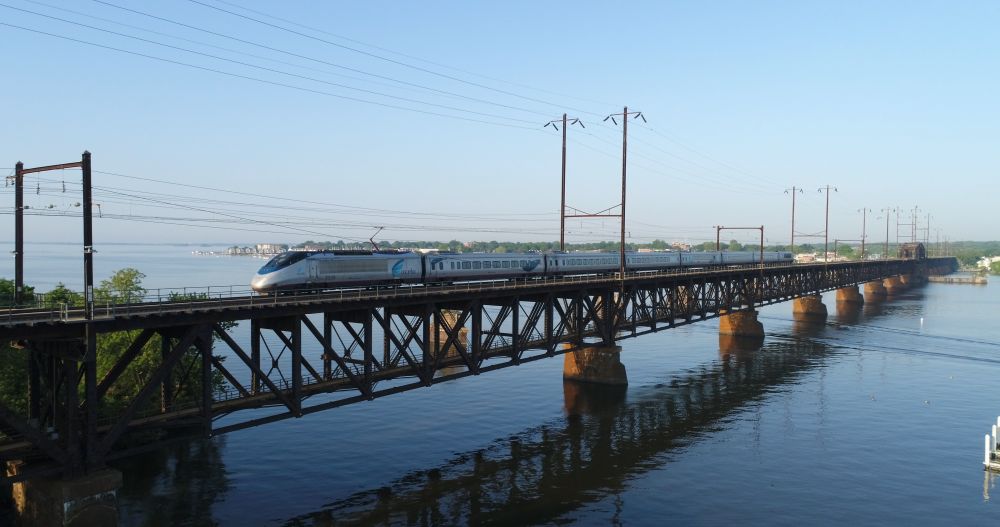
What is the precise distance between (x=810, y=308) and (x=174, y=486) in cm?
13146

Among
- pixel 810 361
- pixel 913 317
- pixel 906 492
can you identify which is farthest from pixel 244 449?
pixel 913 317

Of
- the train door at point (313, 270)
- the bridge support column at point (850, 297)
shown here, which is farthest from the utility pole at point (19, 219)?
the bridge support column at point (850, 297)

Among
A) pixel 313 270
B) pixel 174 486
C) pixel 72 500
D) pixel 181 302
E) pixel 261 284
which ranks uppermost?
pixel 313 270

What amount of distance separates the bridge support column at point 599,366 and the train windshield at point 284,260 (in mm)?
34024

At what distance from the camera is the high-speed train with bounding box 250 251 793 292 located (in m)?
43.2

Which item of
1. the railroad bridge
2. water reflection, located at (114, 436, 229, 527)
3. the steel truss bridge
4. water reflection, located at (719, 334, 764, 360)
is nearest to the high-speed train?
the railroad bridge

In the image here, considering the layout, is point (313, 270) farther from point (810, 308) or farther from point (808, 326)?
point (810, 308)

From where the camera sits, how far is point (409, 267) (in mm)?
51812

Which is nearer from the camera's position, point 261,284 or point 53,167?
point 53,167

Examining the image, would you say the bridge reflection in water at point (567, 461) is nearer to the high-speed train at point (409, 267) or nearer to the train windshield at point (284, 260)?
the high-speed train at point (409, 267)

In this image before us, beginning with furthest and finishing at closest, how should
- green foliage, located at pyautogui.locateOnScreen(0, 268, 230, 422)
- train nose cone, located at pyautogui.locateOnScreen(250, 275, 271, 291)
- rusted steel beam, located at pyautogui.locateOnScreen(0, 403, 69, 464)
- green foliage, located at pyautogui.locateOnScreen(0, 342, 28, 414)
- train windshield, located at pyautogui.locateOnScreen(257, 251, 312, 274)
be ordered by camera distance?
train windshield, located at pyautogui.locateOnScreen(257, 251, 312, 274) < train nose cone, located at pyautogui.locateOnScreen(250, 275, 271, 291) < green foliage, located at pyautogui.locateOnScreen(0, 268, 230, 422) < green foliage, located at pyautogui.locateOnScreen(0, 342, 28, 414) < rusted steel beam, located at pyautogui.locateOnScreen(0, 403, 69, 464)

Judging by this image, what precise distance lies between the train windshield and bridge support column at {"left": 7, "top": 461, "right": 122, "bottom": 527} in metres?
16.3

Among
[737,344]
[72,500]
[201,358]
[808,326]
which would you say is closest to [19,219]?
[72,500]

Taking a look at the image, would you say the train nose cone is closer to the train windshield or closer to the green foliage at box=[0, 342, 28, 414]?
the train windshield
